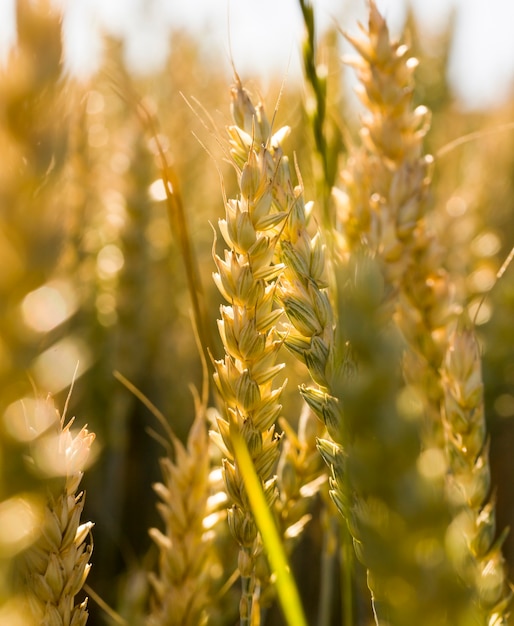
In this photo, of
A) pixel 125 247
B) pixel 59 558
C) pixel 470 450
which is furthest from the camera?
pixel 125 247

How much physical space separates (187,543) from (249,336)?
238 millimetres

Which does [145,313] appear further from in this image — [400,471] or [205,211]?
[400,471]

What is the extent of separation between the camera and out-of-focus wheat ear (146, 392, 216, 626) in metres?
0.60

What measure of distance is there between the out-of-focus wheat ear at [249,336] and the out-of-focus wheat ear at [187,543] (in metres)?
0.14

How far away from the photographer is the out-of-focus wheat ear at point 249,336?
0.45 metres

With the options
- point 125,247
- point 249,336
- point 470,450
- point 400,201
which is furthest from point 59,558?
point 125,247

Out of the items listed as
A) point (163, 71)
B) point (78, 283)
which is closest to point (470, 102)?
point (163, 71)

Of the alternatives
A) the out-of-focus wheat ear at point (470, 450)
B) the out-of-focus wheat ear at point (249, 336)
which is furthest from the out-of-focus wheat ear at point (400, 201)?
the out-of-focus wheat ear at point (249, 336)

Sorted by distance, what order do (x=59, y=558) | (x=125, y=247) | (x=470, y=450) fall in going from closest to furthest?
(x=59, y=558) < (x=470, y=450) < (x=125, y=247)

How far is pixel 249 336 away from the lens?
→ 1.47 ft

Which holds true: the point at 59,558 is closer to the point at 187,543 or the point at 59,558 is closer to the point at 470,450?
the point at 187,543

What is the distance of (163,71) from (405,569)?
2310 millimetres

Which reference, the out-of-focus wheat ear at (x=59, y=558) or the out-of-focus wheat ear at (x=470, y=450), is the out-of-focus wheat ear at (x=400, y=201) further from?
Answer: the out-of-focus wheat ear at (x=59, y=558)

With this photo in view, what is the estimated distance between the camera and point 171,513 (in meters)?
0.62
